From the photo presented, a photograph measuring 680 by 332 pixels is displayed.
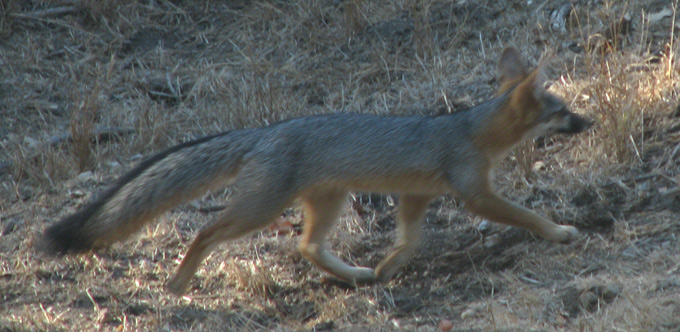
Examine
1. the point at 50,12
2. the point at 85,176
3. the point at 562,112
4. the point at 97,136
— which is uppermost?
the point at 50,12

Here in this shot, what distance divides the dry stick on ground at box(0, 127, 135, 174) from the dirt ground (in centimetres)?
2

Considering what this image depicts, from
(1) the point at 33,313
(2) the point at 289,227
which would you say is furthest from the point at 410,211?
(1) the point at 33,313

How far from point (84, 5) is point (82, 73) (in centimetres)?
103

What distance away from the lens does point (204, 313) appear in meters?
4.42

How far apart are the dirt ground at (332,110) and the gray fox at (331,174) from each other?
0.29 meters

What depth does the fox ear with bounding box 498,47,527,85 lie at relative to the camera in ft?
16.8

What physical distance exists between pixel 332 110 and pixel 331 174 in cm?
228

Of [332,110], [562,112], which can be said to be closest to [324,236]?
[562,112]

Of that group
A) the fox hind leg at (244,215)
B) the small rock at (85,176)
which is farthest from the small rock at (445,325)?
the small rock at (85,176)

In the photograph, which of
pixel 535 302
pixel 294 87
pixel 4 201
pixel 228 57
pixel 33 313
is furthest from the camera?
pixel 228 57

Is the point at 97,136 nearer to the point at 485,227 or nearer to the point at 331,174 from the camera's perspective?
the point at 331,174

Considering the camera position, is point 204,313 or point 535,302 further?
point 204,313

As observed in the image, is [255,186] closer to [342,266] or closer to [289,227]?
[342,266]

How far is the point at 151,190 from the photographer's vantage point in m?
4.46
